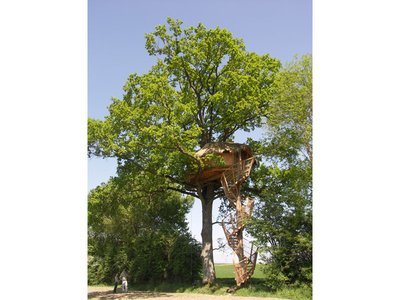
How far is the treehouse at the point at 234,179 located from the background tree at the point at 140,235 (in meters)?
3.11

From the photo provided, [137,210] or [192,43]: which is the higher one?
[192,43]

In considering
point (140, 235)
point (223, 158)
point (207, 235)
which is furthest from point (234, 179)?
point (140, 235)

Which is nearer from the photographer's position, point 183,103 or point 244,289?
point 244,289

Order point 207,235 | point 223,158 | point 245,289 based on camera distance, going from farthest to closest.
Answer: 1. point 207,235
2. point 223,158
3. point 245,289

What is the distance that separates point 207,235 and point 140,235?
5470 mm

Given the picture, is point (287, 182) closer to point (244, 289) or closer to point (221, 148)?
point (221, 148)

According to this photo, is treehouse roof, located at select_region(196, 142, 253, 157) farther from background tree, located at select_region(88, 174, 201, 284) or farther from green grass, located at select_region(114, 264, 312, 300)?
green grass, located at select_region(114, 264, 312, 300)

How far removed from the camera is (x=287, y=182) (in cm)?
1686

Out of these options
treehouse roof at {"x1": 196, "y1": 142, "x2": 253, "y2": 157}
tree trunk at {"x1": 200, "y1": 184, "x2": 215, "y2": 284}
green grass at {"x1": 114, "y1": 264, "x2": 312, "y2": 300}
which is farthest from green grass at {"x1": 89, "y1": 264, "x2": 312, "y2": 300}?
treehouse roof at {"x1": 196, "y1": 142, "x2": 253, "y2": 157}
